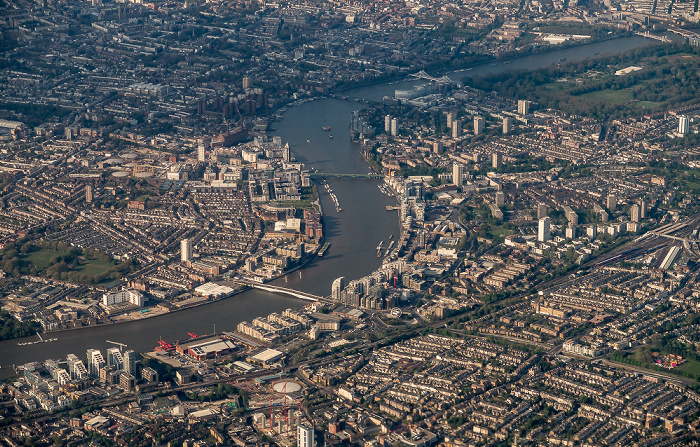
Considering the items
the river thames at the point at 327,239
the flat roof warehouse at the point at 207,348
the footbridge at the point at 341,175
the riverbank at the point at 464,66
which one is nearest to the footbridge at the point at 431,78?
the riverbank at the point at 464,66

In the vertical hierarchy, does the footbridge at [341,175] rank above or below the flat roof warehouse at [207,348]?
above

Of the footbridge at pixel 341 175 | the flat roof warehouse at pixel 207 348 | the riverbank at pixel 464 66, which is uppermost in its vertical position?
the riverbank at pixel 464 66

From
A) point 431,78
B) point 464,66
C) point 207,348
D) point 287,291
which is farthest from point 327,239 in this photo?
point 464,66

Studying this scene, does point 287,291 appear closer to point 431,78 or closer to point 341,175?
point 341,175

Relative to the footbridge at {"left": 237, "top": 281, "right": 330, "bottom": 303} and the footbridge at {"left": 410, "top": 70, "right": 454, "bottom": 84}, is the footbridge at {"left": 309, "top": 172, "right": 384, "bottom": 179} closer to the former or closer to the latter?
the footbridge at {"left": 237, "top": 281, "right": 330, "bottom": 303}

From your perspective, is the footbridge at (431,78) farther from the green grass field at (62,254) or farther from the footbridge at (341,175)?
the green grass field at (62,254)

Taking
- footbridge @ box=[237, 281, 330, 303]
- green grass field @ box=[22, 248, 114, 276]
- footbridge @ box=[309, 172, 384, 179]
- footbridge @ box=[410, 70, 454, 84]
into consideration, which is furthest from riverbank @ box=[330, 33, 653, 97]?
footbridge @ box=[237, 281, 330, 303]

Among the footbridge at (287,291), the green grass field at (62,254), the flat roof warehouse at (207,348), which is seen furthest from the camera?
the green grass field at (62,254)

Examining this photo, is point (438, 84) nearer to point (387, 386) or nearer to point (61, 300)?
point (61, 300)

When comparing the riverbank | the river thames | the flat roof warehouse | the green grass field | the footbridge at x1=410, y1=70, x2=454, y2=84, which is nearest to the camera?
the flat roof warehouse
